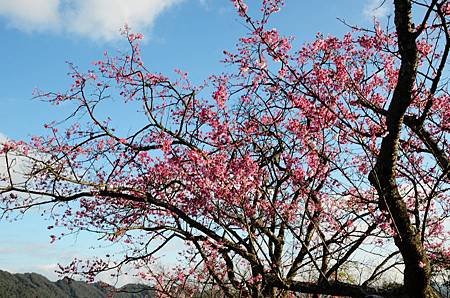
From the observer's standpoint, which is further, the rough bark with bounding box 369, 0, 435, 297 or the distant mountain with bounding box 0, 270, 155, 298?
the distant mountain with bounding box 0, 270, 155, 298

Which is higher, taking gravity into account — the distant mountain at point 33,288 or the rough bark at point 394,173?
the distant mountain at point 33,288

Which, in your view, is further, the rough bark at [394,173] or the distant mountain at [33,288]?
the distant mountain at [33,288]

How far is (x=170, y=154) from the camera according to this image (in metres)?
6.95

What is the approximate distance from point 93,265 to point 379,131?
504cm

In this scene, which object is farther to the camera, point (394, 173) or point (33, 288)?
point (33, 288)

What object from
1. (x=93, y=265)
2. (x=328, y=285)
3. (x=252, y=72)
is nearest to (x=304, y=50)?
(x=252, y=72)

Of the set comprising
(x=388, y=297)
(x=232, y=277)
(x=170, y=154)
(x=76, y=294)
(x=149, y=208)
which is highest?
(x=76, y=294)

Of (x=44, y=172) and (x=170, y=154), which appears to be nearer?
(x=44, y=172)

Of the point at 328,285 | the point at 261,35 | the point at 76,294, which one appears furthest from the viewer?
the point at 76,294

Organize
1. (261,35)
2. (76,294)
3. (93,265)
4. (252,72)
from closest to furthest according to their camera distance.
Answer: (261,35)
(252,72)
(93,265)
(76,294)

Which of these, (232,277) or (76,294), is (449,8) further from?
(76,294)

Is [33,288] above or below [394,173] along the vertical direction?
above

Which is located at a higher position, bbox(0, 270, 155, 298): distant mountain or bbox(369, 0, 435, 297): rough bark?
bbox(0, 270, 155, 298): distant mountain

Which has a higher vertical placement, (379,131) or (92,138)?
(92,138)
